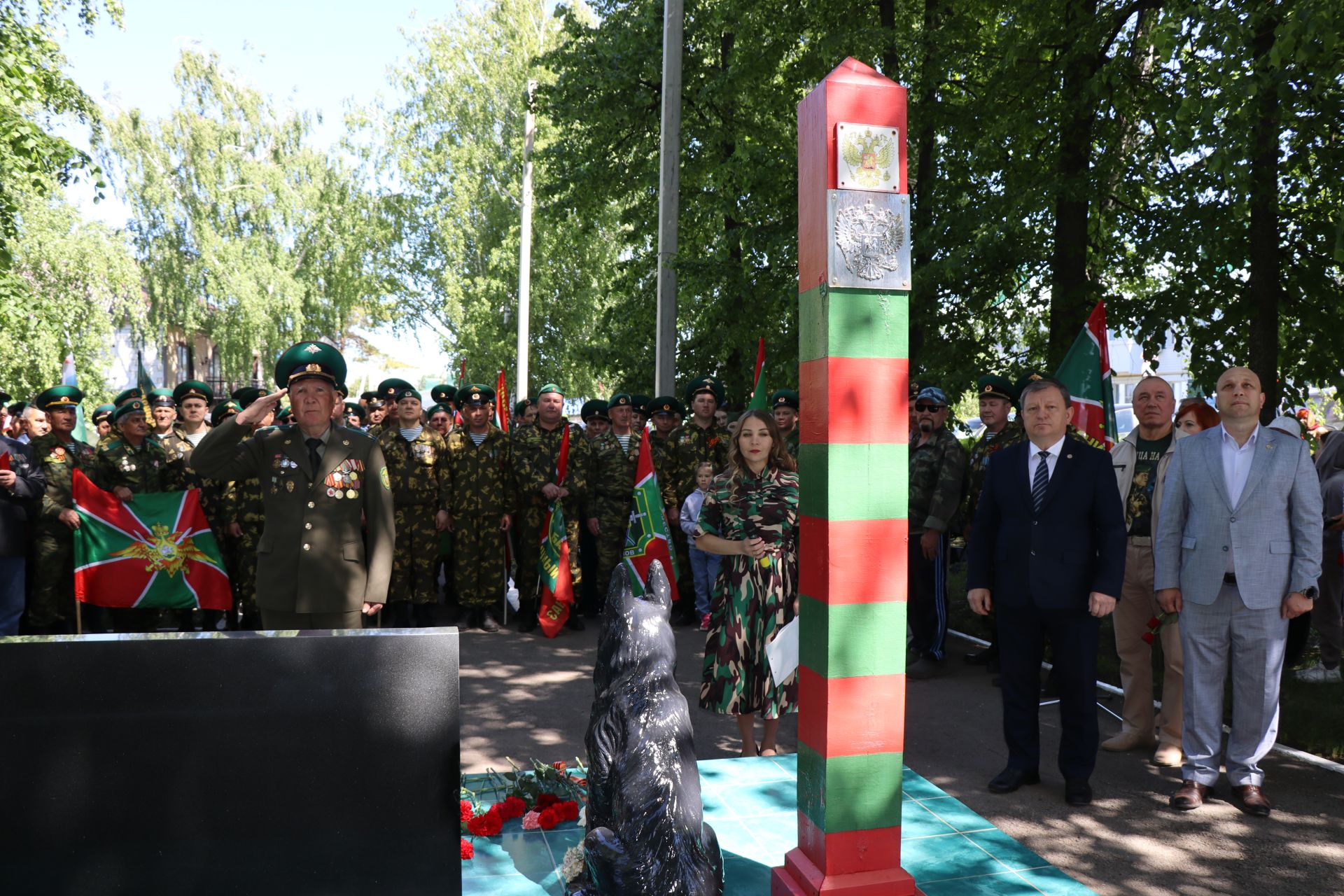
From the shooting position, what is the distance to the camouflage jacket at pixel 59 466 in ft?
25.4

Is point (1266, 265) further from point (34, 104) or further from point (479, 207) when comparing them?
point (479, 207)

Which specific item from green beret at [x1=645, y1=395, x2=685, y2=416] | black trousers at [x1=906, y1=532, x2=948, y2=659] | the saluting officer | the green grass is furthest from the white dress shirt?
green beret at [x1=645, y1=395, x2=685, y2=416]

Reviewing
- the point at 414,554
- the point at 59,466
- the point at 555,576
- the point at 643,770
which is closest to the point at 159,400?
the point at 59,466

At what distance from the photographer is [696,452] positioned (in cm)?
964

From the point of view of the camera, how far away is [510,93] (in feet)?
99.2

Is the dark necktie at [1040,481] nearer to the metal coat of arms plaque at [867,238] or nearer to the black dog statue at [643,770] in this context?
the metal coat of arms plaque at [867,238]

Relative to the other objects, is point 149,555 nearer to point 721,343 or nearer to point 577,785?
point 577,785

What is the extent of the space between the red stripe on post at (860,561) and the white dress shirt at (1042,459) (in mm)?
1951

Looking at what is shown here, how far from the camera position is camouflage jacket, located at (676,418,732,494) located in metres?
9.62

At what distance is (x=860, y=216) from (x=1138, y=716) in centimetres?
404

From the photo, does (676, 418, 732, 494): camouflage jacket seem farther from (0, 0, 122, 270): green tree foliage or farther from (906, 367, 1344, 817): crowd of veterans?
(0, 0, 122, 270): green tree foliage

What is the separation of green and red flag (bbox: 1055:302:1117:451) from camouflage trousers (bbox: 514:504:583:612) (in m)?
4.52

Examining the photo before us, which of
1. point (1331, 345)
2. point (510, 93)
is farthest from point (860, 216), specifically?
point (510, 93)

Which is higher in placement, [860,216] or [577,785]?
→ [860,216]
